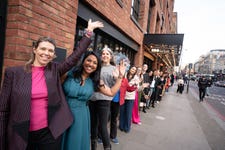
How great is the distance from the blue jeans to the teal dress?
230cm

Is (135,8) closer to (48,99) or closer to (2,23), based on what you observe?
(2,23)

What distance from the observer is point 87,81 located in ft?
6.88

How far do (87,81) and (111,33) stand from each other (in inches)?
134

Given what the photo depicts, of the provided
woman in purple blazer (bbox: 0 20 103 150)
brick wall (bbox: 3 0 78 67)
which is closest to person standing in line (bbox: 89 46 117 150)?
brick wall (bbox: 3 0 78 67)

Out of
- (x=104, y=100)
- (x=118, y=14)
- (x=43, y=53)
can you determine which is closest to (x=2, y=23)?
(x=43, y=53)

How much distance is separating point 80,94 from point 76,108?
0.57 ft

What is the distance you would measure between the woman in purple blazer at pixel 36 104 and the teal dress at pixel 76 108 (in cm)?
14

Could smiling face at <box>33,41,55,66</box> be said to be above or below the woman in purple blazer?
above

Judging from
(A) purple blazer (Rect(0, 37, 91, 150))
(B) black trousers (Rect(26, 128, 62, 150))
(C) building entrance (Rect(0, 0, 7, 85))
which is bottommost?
(B) black trousers (Rect(26, 128, 62, 150))

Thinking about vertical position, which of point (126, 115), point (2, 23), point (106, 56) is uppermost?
point (2, 23)

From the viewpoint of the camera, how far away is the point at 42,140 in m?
1.72

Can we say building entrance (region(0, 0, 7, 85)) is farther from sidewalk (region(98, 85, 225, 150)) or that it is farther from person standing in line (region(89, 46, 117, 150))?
sidewalk (region(98, 85, 225, 150))

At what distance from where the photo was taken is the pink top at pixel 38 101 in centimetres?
160

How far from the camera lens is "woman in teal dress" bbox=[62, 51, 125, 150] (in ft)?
6.47
